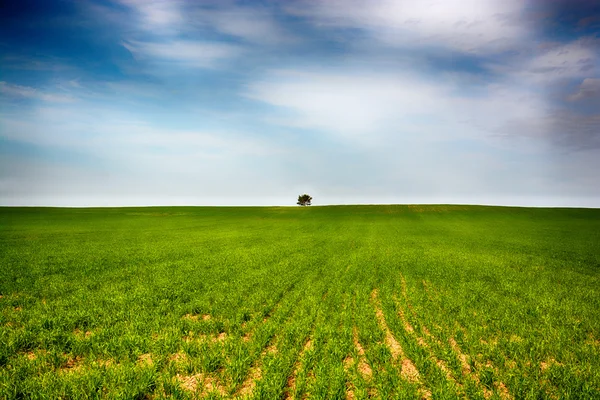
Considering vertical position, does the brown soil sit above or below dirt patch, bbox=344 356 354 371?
above

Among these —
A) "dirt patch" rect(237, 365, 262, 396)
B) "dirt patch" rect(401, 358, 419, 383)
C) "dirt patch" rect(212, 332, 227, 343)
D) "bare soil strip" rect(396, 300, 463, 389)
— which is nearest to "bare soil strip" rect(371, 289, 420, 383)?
"dirt patch" rect(401, 358, 419, 383)

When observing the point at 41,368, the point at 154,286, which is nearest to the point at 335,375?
the point at 41,368

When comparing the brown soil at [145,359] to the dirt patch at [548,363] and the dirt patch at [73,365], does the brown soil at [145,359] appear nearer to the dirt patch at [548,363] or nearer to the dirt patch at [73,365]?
the dirt patch at [73,365]

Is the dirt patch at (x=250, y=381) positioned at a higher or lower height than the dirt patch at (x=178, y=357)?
lower

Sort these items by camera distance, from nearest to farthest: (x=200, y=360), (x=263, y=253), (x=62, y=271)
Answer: (x=200, y=360) → (x=62, y=271) → (x=263, y=253)

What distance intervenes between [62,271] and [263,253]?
1234 centimetres

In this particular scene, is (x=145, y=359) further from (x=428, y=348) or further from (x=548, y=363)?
(x=548, y=363)

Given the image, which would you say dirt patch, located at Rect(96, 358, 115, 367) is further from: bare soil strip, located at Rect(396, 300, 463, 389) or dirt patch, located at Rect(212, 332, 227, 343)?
bare soil strip, located at Rect(396, 300, 463, 389)

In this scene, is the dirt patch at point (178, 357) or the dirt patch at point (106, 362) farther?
the dirt patch at point (178, 357)

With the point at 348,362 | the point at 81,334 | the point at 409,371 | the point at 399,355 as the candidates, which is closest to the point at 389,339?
the point at 399,355

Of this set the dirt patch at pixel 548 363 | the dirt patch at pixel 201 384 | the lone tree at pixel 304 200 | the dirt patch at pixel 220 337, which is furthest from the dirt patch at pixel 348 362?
the lone tree at pixel 304 200

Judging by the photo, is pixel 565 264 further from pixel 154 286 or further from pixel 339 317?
pixel 154 286

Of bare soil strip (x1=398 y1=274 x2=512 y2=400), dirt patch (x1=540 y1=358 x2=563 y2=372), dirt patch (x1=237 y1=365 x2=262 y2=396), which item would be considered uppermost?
dirt patch (x1=237 y1=365 x2=262 y2=396)

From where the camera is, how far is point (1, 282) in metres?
12.9
